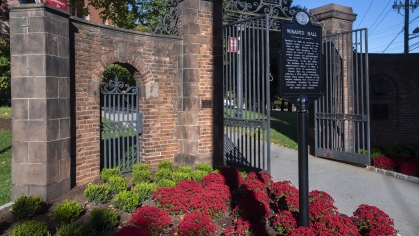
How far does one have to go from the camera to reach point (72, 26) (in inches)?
258

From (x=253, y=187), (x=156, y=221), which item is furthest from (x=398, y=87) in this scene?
(x=156, y=221)

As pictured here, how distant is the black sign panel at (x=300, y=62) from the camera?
410 centimetres

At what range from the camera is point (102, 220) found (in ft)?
15.4

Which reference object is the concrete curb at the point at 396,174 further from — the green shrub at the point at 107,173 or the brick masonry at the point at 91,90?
the green shrub at the point at 107,173

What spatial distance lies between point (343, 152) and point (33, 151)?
7.65 meters

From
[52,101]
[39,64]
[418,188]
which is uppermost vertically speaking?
[39,64]

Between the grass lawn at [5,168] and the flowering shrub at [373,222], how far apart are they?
541cm

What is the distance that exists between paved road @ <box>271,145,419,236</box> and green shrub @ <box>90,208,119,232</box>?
12.0 ft

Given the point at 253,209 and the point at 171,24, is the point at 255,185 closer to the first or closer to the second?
the point at 253,209

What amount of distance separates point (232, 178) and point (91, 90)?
→ 312 cm

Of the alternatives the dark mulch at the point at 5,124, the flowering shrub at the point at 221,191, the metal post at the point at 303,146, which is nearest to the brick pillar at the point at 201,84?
the flowering shrub at the point at 221,191

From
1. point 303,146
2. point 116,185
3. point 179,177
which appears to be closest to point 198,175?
point 179,177

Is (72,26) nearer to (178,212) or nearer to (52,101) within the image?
(52,101)

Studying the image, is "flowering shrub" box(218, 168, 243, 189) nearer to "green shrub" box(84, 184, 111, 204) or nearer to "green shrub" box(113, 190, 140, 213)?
"green shrub" box(113, 190, 140, 213)
